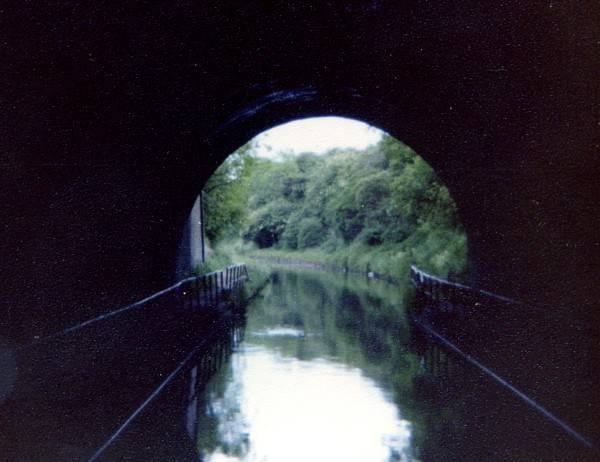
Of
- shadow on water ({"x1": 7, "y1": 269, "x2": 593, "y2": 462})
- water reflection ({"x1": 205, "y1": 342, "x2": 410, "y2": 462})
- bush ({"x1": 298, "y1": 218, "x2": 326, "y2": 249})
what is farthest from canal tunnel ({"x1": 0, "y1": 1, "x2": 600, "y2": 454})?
bush ({"x1": 298, "y1": 218, "x2": 326, "y2": 249})

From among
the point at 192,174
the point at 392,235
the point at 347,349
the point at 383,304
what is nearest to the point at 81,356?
the point at 347,349

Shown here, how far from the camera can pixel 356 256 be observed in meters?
44.8

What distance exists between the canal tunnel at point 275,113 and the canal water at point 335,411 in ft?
4.41

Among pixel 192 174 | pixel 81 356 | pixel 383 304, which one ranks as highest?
pixel 192 174

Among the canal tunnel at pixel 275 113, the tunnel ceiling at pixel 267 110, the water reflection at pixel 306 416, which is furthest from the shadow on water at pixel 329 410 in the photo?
the tunnel ceiling at pixel 267 110

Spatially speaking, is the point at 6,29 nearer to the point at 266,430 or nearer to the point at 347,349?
the point at 266,430

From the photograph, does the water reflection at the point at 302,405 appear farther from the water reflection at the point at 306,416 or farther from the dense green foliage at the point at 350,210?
the dense green foliage at the point at 350,210

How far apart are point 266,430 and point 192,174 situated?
352 inches

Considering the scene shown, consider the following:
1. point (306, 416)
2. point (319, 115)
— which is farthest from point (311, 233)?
point (306, 416)

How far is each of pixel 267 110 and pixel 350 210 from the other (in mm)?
35375

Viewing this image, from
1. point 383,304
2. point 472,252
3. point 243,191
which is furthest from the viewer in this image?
point 243,191

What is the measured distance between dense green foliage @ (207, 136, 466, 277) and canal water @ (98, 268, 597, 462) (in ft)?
34.1

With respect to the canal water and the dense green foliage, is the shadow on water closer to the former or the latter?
the canal water

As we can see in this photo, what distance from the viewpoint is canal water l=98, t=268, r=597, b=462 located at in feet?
20.6
